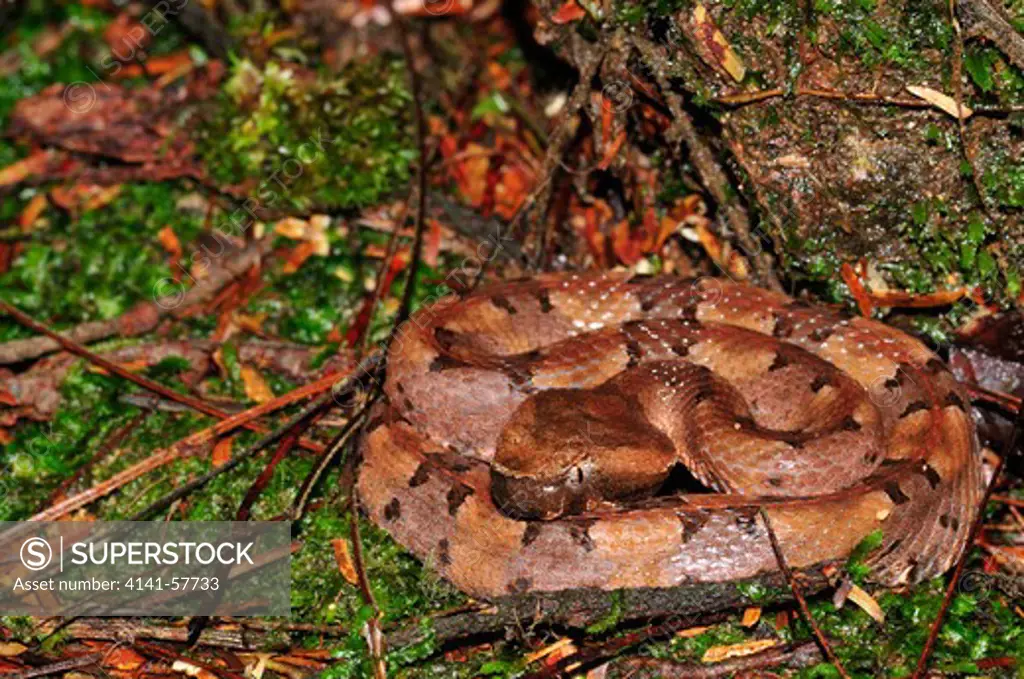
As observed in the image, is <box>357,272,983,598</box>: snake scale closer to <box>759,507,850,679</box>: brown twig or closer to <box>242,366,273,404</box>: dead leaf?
<box>759,507,850,679</box>: brown twig

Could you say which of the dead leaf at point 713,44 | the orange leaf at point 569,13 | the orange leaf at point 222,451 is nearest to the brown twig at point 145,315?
the orange leaf at point 222,451

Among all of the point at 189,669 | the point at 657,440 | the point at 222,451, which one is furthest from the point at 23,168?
the point at 657,440

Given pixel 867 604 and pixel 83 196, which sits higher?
pixel 83 196

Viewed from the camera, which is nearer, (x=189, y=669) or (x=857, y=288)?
(x=189, y=669)

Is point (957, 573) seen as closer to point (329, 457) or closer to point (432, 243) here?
point (329, 457)

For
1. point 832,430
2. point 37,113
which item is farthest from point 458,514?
point 37,113

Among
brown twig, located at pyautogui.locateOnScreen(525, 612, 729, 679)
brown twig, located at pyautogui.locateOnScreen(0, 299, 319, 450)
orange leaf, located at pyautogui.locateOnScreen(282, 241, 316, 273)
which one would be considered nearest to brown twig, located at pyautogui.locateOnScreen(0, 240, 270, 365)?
brown twig, located at pyautogui.locateOnScreen(0, 299, 319, 450)

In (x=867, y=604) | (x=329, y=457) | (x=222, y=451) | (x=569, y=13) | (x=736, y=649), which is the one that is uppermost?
(x=569, y=13)

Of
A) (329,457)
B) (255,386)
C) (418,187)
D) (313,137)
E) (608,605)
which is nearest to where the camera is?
(608,605)
